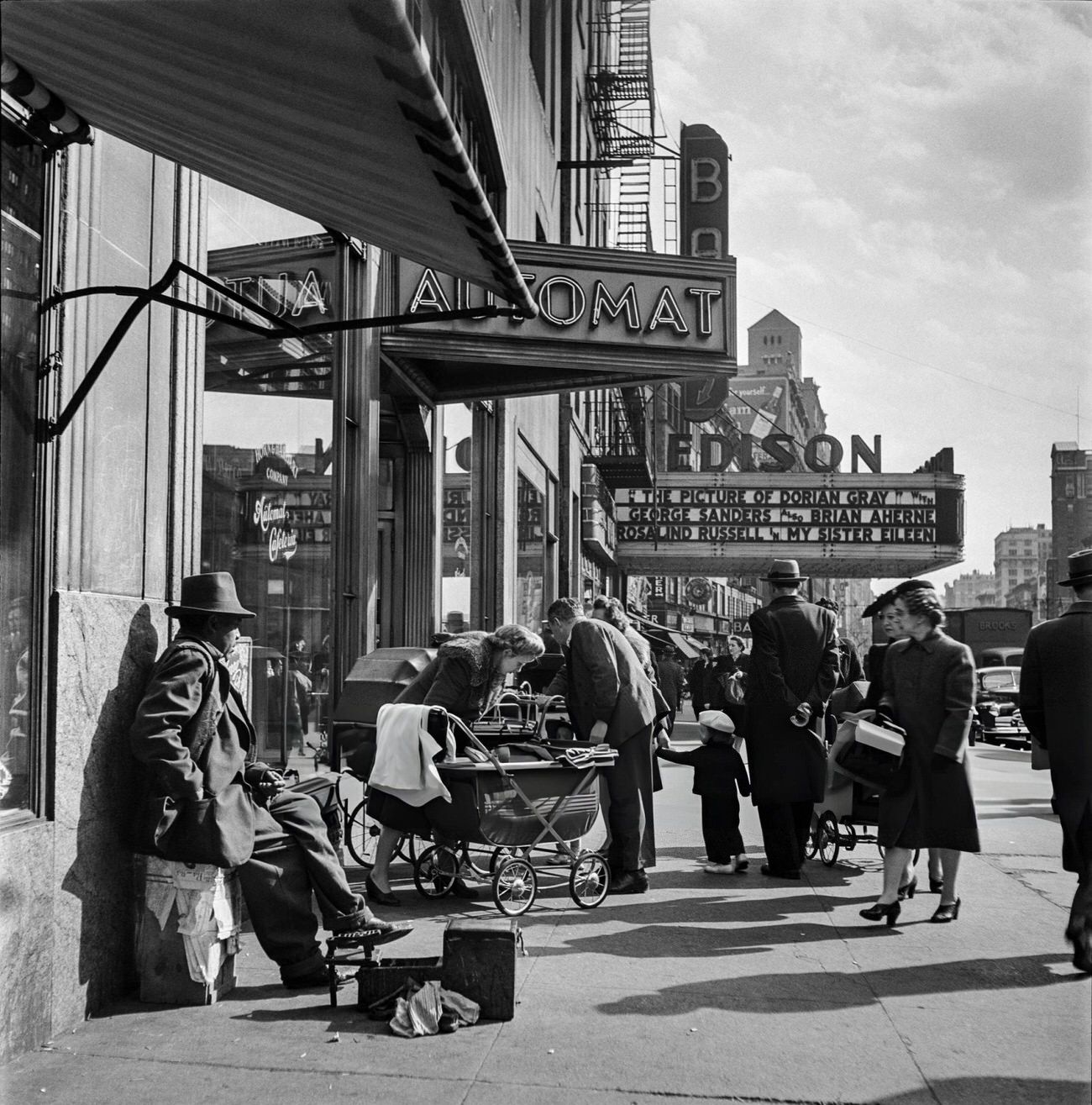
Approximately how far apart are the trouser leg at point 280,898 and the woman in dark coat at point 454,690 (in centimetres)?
153

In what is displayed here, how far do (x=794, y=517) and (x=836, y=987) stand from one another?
3750cm

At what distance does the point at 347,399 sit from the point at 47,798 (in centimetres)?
696

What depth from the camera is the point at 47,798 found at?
4715mm

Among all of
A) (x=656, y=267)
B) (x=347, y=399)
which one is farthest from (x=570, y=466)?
(x=347, y=399)

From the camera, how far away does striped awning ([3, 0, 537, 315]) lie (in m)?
3.68

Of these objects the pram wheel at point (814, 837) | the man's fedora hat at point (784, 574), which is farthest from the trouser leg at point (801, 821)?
the man's fedora hat at point (784, 574)

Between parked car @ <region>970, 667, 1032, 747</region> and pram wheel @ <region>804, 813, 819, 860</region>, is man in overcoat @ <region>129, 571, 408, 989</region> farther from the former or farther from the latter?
parked car @ <region>970, 667, 1032, 747</region>

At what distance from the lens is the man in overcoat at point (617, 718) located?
300 inches

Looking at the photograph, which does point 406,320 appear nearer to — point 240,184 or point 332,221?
point 332,221

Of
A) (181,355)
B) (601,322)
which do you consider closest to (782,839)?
(181,355)

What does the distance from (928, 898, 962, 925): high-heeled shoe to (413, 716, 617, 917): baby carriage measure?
188cm

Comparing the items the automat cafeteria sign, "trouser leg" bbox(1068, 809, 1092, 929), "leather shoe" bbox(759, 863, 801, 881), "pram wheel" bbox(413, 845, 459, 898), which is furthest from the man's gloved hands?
the automat cafeteria sign

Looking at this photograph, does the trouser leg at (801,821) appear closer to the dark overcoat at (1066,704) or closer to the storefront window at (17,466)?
the dark overcoat at (1066,704)

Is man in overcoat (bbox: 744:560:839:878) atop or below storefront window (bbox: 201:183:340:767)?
below
